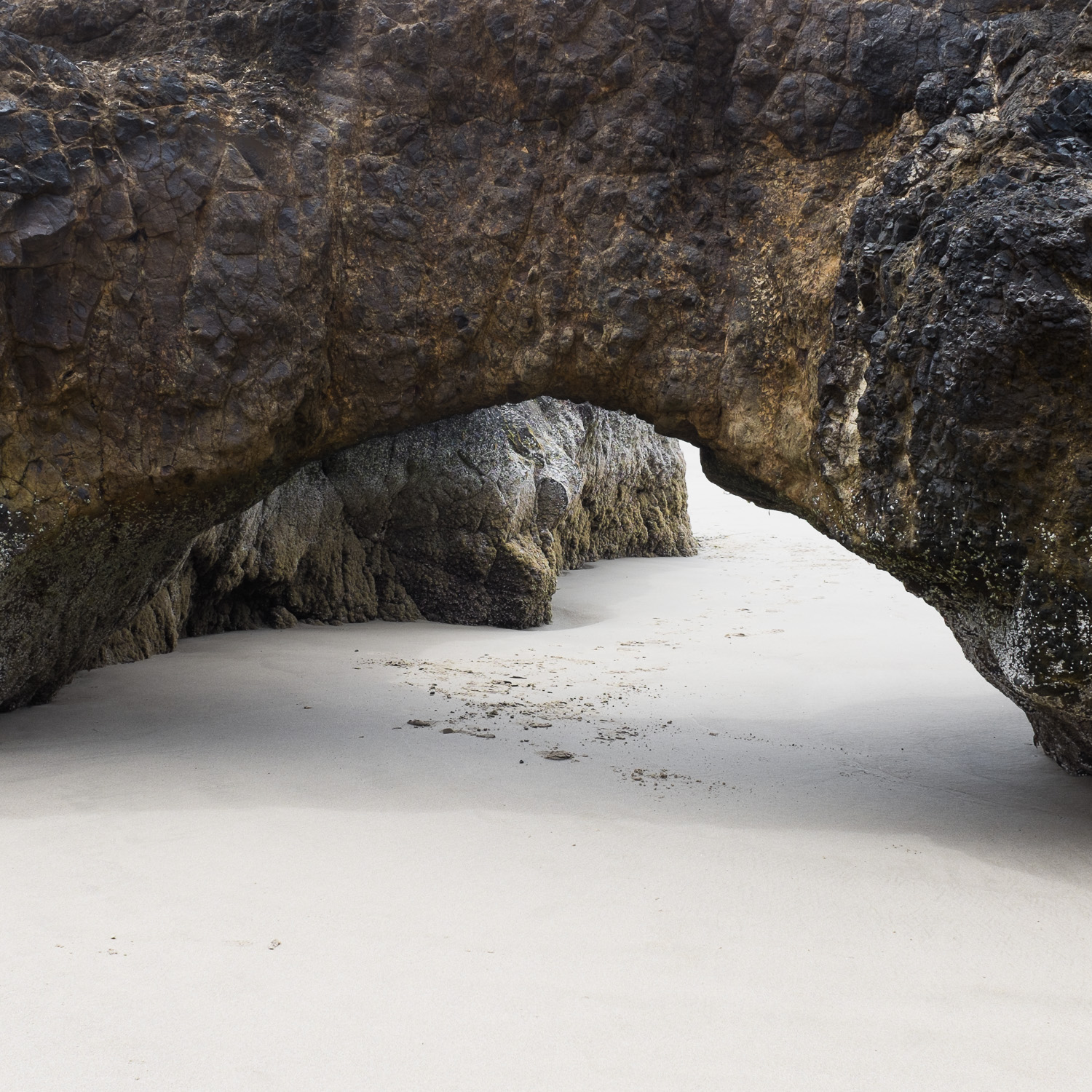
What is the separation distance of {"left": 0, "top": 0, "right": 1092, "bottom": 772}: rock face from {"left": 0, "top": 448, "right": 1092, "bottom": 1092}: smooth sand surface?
70 centimetres

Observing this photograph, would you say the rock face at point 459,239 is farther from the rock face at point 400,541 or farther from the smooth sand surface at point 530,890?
the rock face at point 400,541

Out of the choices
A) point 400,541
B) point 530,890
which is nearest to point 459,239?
point 530,890

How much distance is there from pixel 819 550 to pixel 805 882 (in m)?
11.2

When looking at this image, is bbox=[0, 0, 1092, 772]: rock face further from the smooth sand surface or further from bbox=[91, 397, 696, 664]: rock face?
bbox=[91, 397, 696, 664]: rock face

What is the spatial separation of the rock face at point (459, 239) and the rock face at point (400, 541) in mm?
2045

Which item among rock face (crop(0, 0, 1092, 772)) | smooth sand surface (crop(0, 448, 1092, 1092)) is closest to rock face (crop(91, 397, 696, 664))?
smooth sand surface (crop(0, 448, 1092, 1092))

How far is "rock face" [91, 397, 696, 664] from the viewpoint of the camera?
6.29 m

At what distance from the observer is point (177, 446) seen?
3.87m

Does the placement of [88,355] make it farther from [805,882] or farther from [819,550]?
[819,550]

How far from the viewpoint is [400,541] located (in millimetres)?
7309

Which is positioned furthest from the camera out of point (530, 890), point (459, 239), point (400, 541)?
point (400, 541)

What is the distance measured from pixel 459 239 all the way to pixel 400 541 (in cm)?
364

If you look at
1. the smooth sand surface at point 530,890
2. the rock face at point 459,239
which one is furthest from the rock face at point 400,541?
the rock face at point 459,239

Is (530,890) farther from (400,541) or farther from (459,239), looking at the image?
(400,541)
